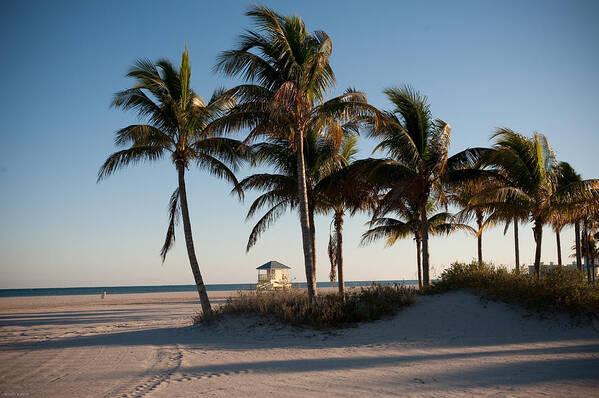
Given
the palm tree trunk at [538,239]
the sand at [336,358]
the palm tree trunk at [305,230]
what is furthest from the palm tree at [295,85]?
the palm tree trunk at [538,239]

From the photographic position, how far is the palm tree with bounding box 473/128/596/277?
45.1ft

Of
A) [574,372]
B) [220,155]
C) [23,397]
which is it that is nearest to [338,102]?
[220,155]

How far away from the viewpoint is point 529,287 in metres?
10.8

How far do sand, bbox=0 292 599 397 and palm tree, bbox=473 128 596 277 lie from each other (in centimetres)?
454

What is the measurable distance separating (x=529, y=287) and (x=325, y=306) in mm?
5772

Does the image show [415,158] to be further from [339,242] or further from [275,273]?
[275,273]

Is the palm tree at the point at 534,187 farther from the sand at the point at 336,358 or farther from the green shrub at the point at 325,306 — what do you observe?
the green shrub at the point at 325,306

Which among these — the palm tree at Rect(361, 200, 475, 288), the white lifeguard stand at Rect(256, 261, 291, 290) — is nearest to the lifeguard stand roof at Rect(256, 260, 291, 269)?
the white lifeguard stand at Rect(256, 261, 291, 290)

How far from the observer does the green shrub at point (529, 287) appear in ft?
32.3

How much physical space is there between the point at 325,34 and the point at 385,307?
8.90 m

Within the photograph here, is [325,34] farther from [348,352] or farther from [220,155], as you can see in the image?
[348,352]

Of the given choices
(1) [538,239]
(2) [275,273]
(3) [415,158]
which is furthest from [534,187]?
(2) [275,273]

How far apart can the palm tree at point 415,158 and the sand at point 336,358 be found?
428 cm

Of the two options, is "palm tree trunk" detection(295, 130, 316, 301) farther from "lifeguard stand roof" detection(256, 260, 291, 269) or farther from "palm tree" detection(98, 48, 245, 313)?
"lifeguard stand roof" detection(256, 260, 291, 269)
